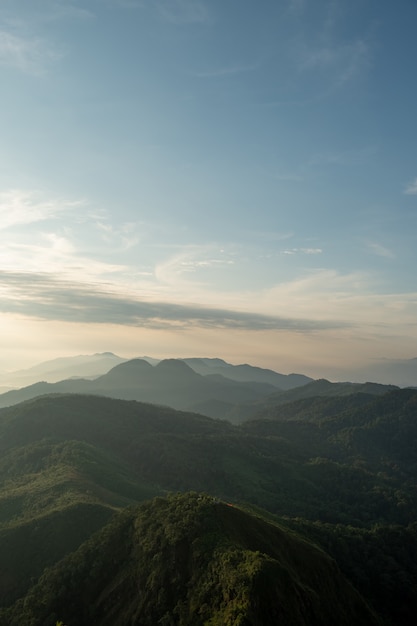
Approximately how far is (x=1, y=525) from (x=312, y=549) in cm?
7993

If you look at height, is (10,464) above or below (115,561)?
below

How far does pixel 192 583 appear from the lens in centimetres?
6900

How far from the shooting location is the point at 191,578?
70.0 m

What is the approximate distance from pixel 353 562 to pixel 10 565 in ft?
307

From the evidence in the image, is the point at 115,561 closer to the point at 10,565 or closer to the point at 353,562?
the point at 10,565

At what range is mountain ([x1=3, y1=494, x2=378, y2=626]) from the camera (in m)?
62.2

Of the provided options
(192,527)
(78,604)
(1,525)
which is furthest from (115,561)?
(1,525)

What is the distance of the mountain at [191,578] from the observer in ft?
204

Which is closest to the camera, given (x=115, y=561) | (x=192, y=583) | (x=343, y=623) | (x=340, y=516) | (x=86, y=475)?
(x=192, y=583)

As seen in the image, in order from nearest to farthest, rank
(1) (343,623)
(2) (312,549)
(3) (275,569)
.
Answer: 1. (3) (275,569)
2. (1) (343,623)
3. (2) (312,549)

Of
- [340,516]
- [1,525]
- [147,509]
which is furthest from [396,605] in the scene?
[1,525]

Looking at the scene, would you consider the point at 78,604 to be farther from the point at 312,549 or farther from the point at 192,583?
the point at 312,549

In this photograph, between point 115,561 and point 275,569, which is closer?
point 275,569

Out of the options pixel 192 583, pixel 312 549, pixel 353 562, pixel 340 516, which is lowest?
pixel 340 516
